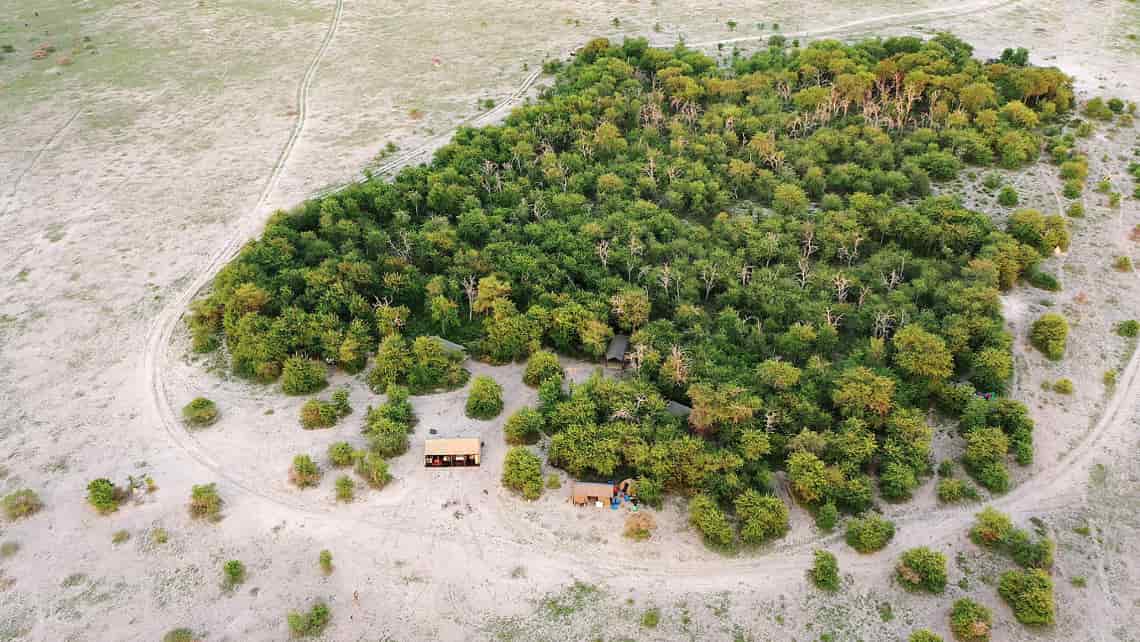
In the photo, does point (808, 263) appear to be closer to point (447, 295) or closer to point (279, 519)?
point (447, 295)

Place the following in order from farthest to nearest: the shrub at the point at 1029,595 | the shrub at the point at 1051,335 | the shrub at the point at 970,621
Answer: the shrub at the point at 1051,335 → the shrub at the point at 1029,595 → the shrub at the point at 970,621

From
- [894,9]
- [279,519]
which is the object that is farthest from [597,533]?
[894,9]

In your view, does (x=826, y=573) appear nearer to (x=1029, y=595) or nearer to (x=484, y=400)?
(x=1029, y=595)

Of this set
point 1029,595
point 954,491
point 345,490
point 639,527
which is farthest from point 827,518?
point 345,490

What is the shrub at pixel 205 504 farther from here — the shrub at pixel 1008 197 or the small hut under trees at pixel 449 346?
the shrub at pixel 1008 197

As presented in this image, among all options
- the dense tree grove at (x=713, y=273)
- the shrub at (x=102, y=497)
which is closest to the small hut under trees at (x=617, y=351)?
the dense tree grove at (x=713, y=273)

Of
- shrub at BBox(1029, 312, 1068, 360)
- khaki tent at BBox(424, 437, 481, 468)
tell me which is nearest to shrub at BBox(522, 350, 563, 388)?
khaki tent at BBox(424, 437, 481, 468)

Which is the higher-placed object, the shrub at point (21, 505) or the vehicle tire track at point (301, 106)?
the vehicle tire track at point (301, 106)
